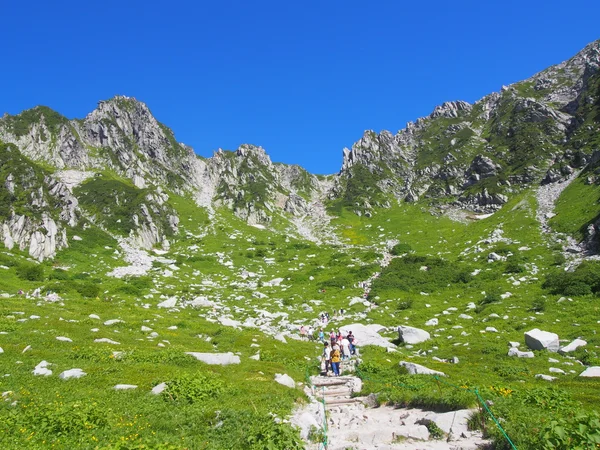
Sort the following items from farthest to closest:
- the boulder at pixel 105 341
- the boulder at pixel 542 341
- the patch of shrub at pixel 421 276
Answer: the patch of shrub at pixel 421 276, the boulder at pixel 542 341, the boulder at pixel 105 341

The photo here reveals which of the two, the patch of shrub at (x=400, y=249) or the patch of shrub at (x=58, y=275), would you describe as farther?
the patch of shrub at (x=400, y=249)

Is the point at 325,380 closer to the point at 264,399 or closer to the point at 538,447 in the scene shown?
the point at 264,399

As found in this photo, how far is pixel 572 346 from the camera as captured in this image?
19.0 metres

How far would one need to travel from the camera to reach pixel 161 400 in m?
11.0

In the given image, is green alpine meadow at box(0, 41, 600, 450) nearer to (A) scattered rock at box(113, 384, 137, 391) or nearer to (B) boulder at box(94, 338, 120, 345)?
(A) scattered rock at box(113, 384, 137, 391)

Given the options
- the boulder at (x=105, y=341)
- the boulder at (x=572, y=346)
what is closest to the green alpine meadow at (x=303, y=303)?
the boulder at (x=572, y=346)

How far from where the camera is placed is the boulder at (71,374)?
482 inches

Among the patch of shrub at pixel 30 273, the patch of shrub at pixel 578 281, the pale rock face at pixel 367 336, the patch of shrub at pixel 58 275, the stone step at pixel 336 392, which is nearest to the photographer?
the stone step at pixel 336 392

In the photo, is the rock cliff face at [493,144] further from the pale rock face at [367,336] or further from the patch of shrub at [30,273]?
the patch of shrub at [30,273]

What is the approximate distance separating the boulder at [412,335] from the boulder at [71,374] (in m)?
19.6

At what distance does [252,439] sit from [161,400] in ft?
13.4

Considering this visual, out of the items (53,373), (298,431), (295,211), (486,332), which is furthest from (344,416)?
(295,211)

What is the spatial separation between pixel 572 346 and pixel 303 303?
23.9m

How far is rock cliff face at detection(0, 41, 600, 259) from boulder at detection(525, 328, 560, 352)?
50529 millimetres
